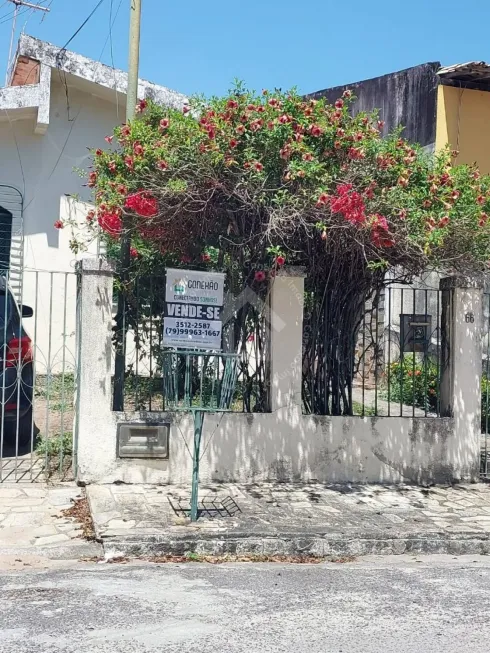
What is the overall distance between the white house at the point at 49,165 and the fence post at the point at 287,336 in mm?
Answer: 4858

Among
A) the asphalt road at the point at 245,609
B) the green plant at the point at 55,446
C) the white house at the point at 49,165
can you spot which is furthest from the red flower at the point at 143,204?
the white house at the point at 49,165

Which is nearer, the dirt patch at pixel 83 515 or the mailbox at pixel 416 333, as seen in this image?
the dirt patch at pixel 83 515

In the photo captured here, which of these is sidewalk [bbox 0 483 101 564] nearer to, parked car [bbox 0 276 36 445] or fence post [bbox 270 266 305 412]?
parked car [bbox 0 276 36 445]

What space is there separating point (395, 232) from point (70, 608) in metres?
4.24

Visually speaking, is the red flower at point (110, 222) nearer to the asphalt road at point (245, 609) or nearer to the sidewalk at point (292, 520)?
the sidewalk at point (292, 520)

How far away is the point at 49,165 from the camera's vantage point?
1201 cm

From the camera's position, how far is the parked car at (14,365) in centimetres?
743

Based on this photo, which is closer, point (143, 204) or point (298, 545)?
point (298, 545)

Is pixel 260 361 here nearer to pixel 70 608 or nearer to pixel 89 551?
pixel 89 551

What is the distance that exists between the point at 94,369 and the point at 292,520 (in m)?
2.45

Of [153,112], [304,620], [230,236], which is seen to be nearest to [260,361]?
[230,236]

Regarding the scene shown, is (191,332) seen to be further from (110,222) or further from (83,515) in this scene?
(83,515)

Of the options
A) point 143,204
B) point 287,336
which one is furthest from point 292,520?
point 143,204

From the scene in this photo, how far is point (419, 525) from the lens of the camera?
21.7 ft
